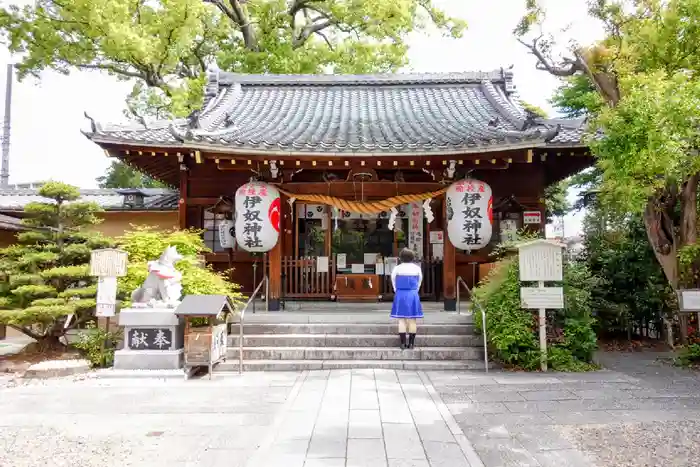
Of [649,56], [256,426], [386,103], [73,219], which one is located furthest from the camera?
[386,103]

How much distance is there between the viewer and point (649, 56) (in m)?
8.23

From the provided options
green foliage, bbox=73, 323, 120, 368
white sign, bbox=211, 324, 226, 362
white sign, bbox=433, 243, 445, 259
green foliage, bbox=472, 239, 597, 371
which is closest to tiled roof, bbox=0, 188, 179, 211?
green foliage, bbox=73, 323, 120, 368

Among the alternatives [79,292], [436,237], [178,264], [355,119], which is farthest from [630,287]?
[79,292]

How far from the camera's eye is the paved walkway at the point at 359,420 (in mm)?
4164

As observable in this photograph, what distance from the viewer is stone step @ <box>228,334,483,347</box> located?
8.30 meters

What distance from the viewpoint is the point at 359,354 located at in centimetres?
802

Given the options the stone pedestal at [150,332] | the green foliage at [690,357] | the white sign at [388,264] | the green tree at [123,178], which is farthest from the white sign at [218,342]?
the green tree at [123,178]

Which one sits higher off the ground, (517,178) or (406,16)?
(406,16)

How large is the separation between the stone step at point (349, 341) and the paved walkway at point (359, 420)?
0.93 m

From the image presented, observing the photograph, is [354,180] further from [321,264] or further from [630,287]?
[630,287]

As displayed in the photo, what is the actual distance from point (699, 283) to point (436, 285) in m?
5.33

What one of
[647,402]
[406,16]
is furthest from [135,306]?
[406,16]

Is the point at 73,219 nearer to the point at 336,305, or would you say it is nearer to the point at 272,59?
the point at 336,305

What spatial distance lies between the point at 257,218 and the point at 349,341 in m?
3.37
